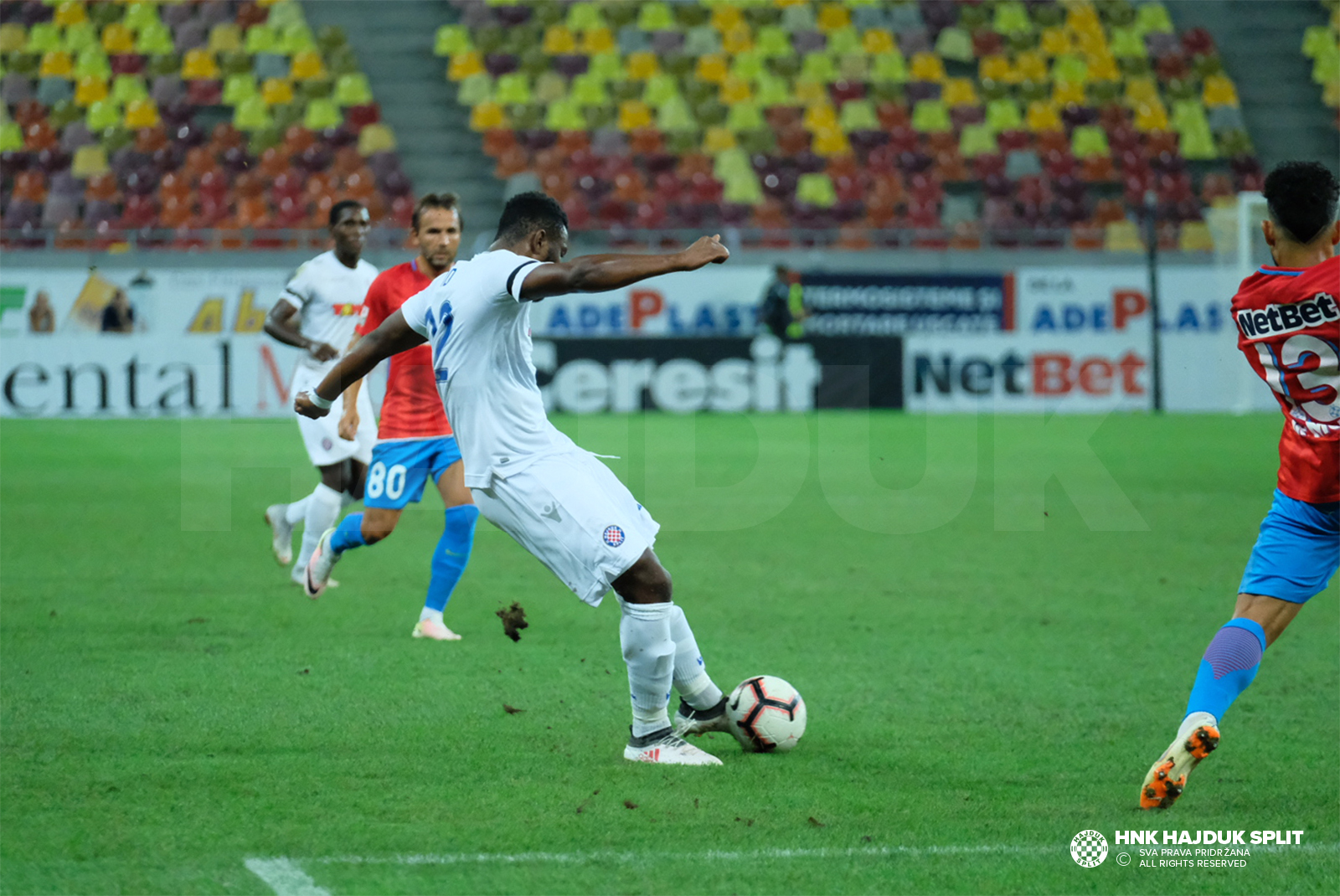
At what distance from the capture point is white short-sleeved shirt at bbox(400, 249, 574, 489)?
515cm

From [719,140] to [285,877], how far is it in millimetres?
25000

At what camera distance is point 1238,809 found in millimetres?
4758

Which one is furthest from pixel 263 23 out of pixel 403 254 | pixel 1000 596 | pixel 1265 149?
pixel 1000 596

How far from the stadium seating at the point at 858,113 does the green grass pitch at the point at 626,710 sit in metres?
14.0

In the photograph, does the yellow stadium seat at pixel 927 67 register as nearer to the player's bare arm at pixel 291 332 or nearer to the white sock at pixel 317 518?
the player's bare arm at pixel 291 332

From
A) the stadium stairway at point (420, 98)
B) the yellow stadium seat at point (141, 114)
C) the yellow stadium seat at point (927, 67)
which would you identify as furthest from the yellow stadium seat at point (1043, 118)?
the yellow stadium seat at point (141, 114)

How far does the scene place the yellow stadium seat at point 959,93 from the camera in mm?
29370

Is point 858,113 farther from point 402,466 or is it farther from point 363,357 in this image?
point 363,357

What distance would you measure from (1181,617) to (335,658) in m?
4.62

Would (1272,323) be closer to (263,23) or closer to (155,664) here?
(155,664)

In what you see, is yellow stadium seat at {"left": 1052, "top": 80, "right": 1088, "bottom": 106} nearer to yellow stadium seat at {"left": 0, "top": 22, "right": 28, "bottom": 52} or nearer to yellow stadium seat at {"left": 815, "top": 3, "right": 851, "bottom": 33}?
yellow stadium seat at {"left": 815, "top": 3, "right": 851, "bottom": 33}

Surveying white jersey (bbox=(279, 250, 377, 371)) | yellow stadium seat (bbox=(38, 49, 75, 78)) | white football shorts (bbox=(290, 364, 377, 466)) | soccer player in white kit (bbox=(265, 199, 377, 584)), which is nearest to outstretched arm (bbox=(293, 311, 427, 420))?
soccer player in white kit (bbox=(265, 199, 377, 584))

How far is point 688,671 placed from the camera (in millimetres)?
5508

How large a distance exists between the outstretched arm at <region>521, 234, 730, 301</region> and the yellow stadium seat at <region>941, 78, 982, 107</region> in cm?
2596
